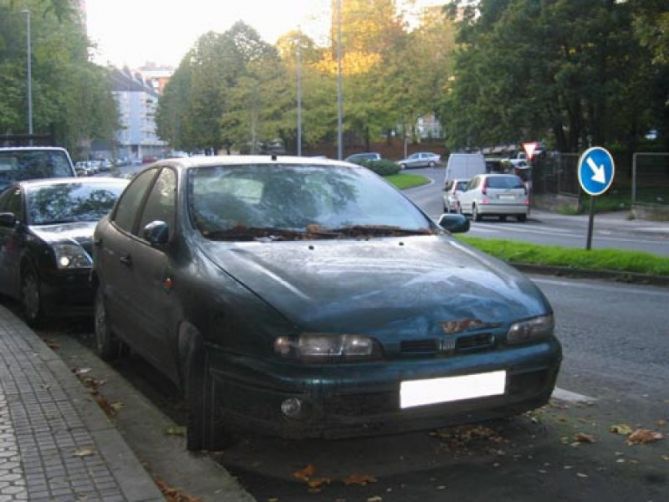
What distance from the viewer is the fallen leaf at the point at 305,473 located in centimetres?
414

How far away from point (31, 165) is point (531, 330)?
12020 mm

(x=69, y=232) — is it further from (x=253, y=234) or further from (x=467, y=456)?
(x=467, y=456)

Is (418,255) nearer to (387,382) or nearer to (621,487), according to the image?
(387,382)

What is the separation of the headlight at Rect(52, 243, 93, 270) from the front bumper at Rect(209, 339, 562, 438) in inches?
167

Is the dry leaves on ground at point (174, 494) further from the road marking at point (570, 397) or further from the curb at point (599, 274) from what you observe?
the curb at point (599, 274)

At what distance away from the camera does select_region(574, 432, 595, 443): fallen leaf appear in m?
4.57

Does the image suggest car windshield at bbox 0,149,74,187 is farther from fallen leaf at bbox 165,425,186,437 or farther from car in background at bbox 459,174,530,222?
car in background at bbox 459,174,530,222

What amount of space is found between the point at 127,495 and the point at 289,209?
2.15 meters

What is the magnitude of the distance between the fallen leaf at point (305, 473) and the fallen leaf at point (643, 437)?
1798mm

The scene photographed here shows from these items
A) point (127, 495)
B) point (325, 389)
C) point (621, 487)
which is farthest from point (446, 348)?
point (127, 495)

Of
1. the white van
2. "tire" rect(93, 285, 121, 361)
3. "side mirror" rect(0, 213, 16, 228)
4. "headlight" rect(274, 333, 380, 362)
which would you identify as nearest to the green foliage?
the white van

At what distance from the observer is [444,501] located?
149 inches

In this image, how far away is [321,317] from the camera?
384 cm

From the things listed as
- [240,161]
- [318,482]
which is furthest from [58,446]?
[240,161]
